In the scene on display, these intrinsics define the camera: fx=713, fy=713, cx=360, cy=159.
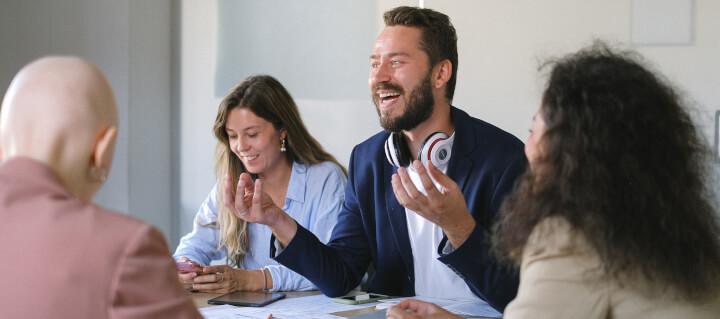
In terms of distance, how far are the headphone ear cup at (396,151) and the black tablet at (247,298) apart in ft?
1.86

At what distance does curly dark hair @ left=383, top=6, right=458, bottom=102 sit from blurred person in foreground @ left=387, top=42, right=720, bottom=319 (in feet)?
4.05

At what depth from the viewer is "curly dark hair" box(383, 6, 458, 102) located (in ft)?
8.14

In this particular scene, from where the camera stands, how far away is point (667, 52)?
2814mm

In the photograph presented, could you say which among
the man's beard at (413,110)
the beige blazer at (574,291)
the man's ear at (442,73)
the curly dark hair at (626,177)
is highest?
the man's ear at (442,73)

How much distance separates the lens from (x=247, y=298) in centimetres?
210

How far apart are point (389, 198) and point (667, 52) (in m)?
1.32

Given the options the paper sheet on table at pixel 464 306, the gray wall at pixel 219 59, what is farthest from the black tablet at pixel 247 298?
the gray wall at pixel 219 59

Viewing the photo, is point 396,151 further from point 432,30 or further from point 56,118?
point 56,118

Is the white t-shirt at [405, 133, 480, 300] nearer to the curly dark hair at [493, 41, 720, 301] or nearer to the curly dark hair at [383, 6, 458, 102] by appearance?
the curly dark hair at [383, 6, 458, 102]

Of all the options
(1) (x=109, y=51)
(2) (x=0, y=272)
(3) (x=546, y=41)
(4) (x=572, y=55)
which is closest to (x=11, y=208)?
(2) (x=0, y=272)

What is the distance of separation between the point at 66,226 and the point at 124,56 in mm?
3526

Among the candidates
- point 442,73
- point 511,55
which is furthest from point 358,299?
point 511,55

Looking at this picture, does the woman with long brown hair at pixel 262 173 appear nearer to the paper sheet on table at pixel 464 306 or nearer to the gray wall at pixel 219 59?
the gray wall at pixel 219 59

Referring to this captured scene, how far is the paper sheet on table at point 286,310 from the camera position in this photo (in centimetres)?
182
